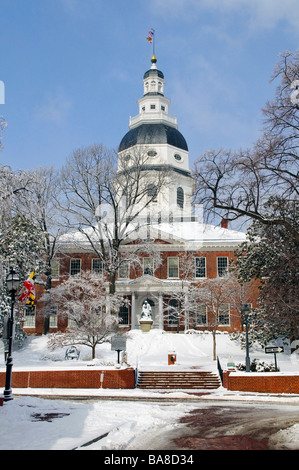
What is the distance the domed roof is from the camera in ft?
177

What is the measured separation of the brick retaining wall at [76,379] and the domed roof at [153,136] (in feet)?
123

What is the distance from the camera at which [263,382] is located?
18156mm

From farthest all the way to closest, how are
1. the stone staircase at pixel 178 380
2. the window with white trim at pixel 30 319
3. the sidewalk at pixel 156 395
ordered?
the window with white trim at pixel 30 319 → the stone staircase at pixel 178 380 → the sidewalk at pixel 156 395

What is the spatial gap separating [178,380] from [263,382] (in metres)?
4.04

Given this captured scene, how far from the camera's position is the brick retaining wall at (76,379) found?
1916 cm

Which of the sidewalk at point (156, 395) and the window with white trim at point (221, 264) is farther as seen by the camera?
the window with white trim at point (221, 264)

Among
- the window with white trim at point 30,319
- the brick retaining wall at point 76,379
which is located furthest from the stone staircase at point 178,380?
the window with white trim at point 30,319

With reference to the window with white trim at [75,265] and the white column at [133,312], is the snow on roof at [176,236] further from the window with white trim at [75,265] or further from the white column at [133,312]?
the white column at [133,312]

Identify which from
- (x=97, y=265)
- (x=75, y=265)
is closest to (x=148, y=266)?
Answer: (x=97, y=265)

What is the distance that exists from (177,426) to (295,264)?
51.6 feet

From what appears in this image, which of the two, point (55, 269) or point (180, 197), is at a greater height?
point (180, 197)

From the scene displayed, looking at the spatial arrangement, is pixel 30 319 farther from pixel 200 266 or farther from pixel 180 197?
pixel 180 197

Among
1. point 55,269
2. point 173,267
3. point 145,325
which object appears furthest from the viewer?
point 173,267

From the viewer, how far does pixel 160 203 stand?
168 ft
